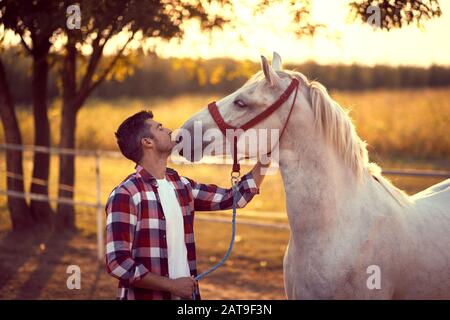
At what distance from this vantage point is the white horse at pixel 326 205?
2.64 meters

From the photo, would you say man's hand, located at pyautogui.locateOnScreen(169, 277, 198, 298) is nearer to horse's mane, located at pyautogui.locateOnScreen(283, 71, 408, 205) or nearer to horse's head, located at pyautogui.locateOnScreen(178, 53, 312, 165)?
horse's head, located at pyautogui.locateOnScreen(178, 53, 312, 165)

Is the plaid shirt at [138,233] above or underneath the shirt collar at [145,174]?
underneath

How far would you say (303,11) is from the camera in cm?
417

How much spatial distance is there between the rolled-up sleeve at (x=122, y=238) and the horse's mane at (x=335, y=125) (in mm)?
980

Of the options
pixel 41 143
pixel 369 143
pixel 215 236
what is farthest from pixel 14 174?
pixel 369 143

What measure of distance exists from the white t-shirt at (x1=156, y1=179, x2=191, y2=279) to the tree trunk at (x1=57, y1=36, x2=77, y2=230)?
18.1ft

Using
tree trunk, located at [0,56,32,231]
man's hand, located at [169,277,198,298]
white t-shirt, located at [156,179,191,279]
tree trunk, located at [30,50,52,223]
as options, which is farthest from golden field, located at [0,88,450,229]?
man's hand, located at [169,277,198,298]

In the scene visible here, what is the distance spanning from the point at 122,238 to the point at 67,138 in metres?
6.18

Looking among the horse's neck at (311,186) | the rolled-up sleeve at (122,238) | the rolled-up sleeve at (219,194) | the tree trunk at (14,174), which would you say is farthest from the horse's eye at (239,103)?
the tree trunk at (14,174)

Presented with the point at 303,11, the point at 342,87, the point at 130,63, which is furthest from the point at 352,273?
the point at 342,87

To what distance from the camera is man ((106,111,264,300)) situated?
92.0 inches

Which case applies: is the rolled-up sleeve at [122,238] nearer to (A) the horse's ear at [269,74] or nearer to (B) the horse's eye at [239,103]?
(B) the horse's eye at [239,103]
